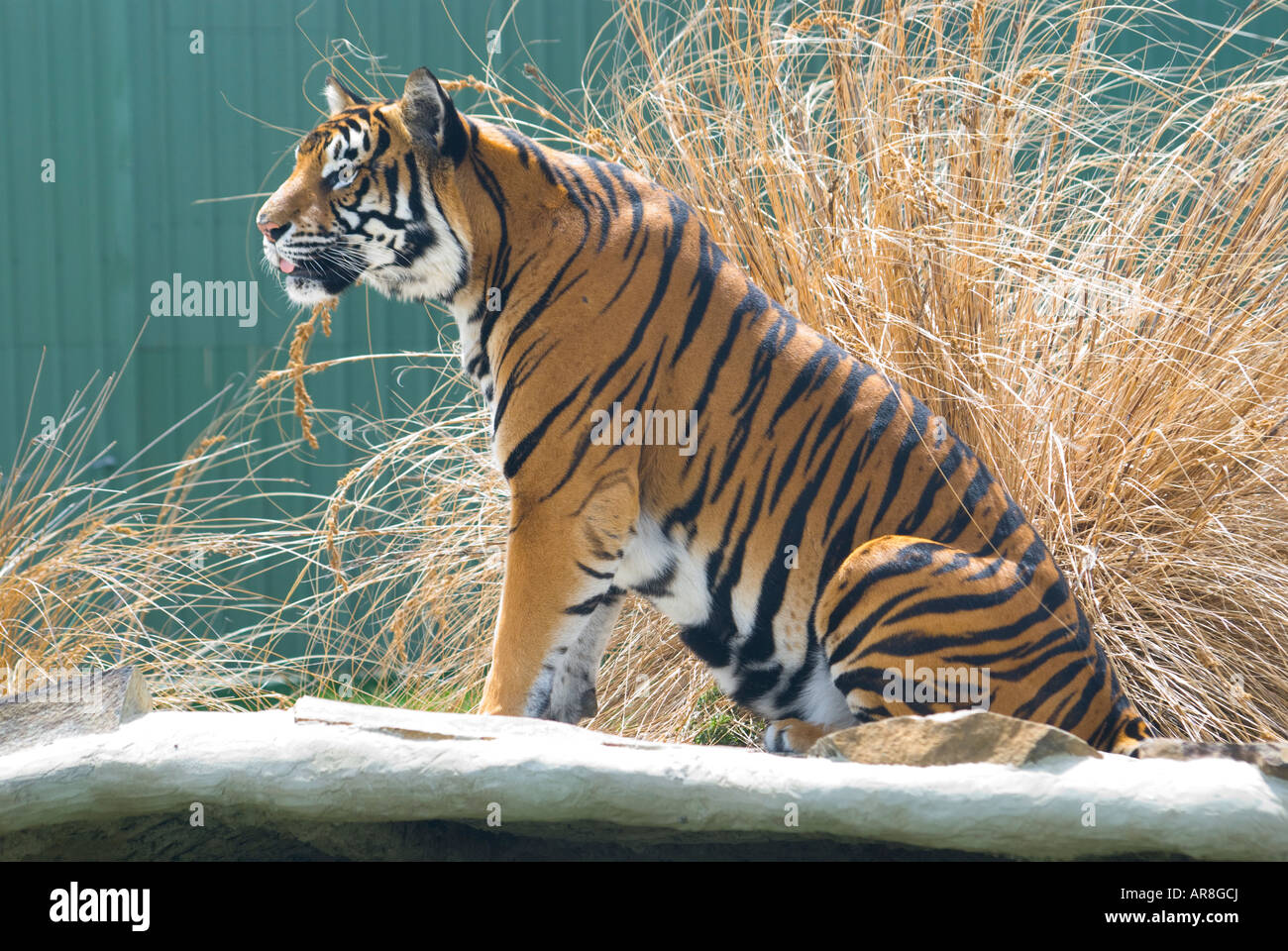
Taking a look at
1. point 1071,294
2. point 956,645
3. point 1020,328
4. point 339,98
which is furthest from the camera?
point 1071,294

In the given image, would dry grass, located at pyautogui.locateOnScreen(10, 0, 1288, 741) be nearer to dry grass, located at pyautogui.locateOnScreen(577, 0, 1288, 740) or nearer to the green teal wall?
dry grass, located at pyautogui.locateOnScreen(577, 0, 1288, 740)

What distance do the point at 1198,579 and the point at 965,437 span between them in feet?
2.57

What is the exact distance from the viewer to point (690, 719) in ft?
12.6

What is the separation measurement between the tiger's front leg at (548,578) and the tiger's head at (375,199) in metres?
0.64

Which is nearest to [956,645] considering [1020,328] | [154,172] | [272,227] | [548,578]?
[548,578]

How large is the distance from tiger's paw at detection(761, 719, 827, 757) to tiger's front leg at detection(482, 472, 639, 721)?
0.54 meters

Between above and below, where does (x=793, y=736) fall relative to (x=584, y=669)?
below

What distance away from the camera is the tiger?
2.68 m

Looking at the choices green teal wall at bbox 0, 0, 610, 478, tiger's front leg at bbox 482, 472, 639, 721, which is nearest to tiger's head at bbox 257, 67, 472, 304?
tiger's front leg at bbox 482, 472, 639, 721

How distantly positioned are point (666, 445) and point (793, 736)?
29.5 inches

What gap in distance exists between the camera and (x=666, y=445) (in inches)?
111

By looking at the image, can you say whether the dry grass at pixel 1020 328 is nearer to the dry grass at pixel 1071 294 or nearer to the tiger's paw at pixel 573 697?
the dry grass at pixel 1071 294

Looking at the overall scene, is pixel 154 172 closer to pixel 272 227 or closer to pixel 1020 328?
pixel 272 227

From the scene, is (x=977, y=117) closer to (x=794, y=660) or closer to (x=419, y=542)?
(x=794, y=660)
